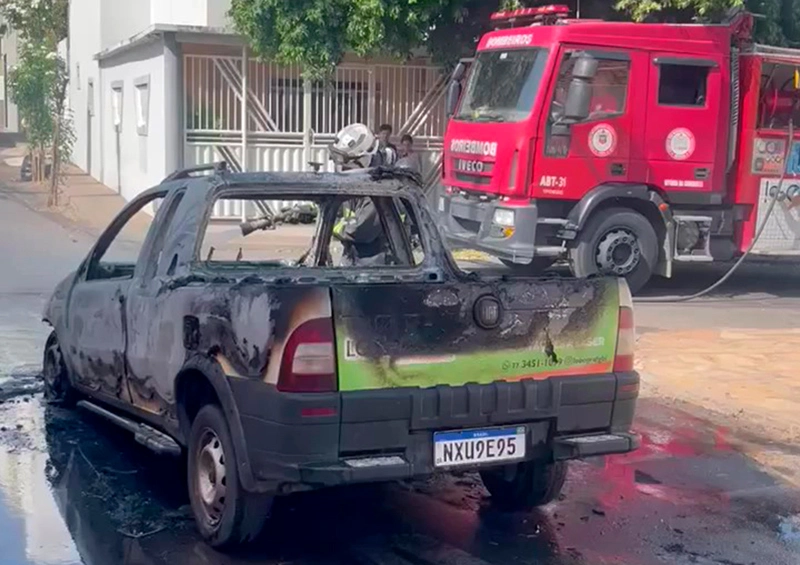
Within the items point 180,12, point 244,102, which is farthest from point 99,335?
point 180,12

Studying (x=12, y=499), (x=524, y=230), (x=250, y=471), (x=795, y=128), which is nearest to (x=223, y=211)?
(x=524, y=230)

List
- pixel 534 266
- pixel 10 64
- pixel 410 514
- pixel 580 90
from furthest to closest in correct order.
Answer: pixel 10 64 < pixel 534 266 < pixel 580 90 < pixel 410 514

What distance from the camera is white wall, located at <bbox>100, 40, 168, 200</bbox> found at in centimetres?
2025

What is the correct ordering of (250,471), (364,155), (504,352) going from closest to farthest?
1. (250,471)
2. (504,352)
3. (364,155)

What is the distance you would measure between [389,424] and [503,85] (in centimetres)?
918

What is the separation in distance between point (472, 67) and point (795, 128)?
3.96 m

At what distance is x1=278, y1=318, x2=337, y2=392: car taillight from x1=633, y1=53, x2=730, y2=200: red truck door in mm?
9112

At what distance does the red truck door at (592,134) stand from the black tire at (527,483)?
7283mm

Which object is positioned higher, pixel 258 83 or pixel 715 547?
pixel 258 83

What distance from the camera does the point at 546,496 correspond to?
5.94 m

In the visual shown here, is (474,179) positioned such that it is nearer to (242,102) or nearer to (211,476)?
(242,102)

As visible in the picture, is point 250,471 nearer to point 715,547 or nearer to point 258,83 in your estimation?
point 715,547

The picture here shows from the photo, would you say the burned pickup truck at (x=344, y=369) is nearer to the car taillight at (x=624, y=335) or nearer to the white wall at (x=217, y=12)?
the car taillight at (x=624, y=335)

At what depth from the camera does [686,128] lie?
13469mm
